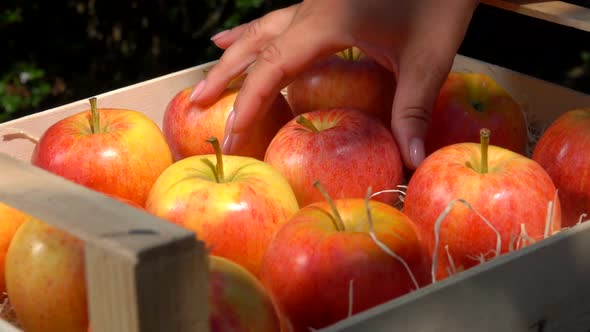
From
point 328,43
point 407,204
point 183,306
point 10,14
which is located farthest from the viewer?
point 10,14

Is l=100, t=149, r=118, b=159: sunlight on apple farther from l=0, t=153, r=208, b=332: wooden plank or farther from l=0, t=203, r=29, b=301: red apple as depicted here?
l=0, t=153, r=208, b=332: wooden plank

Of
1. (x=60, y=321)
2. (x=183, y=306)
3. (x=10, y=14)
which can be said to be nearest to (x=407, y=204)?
(x=60, y=321)

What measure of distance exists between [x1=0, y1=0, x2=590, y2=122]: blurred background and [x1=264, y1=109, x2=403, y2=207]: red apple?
1.63 m

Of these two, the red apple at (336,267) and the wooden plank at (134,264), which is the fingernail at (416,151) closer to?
the red apple at (336,267)

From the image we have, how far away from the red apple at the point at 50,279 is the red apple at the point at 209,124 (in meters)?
0.48

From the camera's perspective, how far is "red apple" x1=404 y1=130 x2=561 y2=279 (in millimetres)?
1229

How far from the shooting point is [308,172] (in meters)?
1.39

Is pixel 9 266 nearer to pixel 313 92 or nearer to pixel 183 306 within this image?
pixel 183 306

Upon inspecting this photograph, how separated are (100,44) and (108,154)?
6.48 feet

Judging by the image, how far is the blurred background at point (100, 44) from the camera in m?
3.10

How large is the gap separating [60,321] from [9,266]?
0.10m

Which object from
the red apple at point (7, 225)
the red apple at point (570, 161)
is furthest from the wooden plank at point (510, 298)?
the red apple at point (7, 225)

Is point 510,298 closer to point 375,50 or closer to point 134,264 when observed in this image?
point 134,264

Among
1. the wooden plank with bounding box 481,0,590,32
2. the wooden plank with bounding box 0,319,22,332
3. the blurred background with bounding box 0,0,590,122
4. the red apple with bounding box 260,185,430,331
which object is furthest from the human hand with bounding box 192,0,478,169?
the blurred background with bounding box 0,0,590,122
